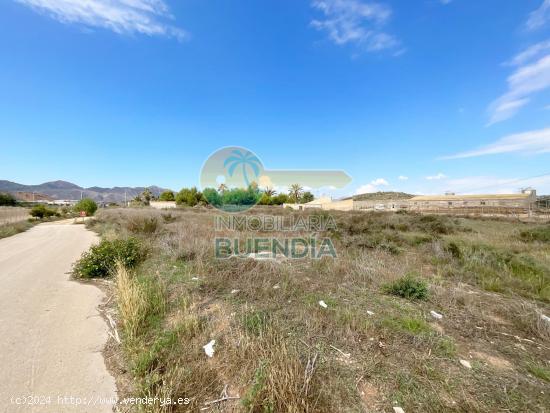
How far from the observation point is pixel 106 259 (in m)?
6.03

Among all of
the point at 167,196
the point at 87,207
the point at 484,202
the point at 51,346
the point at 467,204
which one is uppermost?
the point at 167,196

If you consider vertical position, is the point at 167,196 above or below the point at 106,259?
above

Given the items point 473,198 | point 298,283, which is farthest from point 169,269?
point 473,198

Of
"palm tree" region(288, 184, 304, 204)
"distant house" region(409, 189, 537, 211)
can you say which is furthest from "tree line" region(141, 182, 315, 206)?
"distant house" region(409, 189, 537, 211)

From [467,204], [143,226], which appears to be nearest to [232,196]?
[143,226]

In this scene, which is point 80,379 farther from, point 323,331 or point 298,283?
point 298,283

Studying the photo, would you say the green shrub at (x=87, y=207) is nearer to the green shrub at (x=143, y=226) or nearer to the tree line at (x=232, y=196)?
the tree line at (x=232, y=196)

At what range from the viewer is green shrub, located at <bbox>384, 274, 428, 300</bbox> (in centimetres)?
422

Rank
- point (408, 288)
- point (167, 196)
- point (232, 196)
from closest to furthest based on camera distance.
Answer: point (408, 288)
point (232, 196)
point (167, 196)

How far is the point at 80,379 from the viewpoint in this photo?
237cm

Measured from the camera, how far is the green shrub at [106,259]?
572 centimetres

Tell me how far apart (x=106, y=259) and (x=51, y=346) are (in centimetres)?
354

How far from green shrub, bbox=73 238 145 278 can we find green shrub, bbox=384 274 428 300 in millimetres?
6299

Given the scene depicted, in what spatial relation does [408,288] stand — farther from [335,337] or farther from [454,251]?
[454,251]
